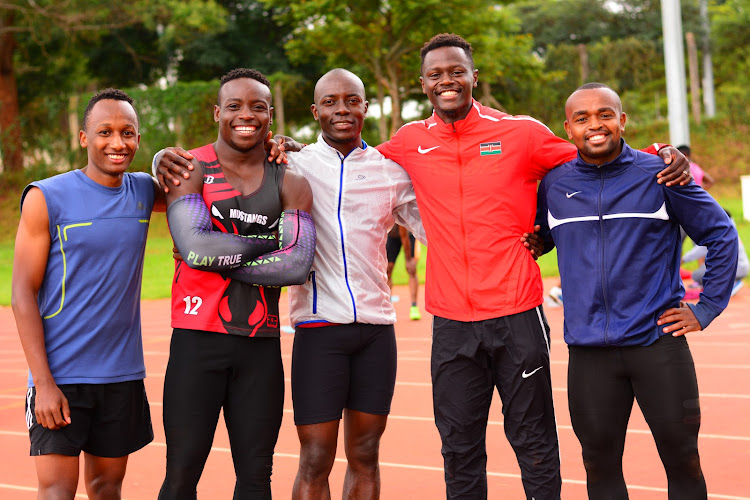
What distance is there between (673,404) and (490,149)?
1301 mm

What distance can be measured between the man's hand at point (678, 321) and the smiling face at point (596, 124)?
664mm

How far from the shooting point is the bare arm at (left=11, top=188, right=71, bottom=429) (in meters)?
3.20

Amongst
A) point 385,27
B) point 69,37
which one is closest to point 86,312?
point 385,27

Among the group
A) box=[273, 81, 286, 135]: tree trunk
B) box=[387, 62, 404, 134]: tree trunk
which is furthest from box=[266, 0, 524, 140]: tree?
box=[273, 81, 286, 135]: tree trunk

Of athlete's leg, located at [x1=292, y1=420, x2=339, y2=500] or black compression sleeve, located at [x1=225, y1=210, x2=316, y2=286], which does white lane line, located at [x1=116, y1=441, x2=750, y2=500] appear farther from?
black compression sleeve, located at [x1=225, y1=210, x2=316, y2=286]

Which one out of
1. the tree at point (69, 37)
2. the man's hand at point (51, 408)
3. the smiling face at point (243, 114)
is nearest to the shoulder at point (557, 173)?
the smiling face at point (243, 114)

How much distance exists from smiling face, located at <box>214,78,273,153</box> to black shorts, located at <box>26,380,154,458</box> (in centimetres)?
105

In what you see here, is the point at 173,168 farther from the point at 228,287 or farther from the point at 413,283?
the point at 413,283

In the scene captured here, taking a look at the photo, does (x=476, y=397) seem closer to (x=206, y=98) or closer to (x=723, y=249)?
(x=723, y=249)

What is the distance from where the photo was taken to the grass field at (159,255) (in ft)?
49.0

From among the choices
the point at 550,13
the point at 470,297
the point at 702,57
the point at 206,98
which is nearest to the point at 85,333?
the point at 470,297

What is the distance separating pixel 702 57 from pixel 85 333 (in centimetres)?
3965

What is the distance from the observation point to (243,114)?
3.53 m

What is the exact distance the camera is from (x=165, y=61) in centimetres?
2947
